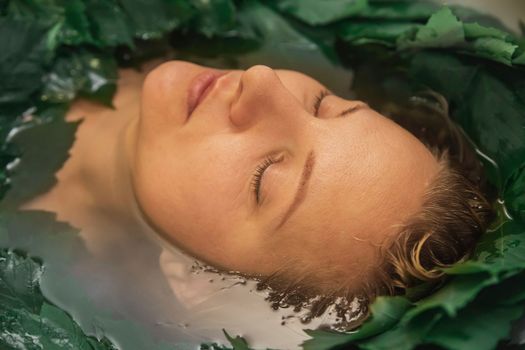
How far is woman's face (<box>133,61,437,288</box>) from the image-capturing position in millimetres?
999

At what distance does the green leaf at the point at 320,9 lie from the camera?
141cm

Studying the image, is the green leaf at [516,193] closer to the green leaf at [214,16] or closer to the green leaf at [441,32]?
the green leaf at [441,32]

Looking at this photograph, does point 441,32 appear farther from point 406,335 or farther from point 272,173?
point 406,335

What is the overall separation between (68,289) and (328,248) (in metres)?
0.45

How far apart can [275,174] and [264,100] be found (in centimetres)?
12

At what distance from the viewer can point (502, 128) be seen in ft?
3.78

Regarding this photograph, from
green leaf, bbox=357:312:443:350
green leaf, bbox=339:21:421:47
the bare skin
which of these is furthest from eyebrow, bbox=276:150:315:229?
green leaf, bbox=339:21:421:47

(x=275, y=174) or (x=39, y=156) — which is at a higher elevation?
(x=275, y=174)

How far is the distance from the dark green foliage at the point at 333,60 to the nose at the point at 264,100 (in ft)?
1.04

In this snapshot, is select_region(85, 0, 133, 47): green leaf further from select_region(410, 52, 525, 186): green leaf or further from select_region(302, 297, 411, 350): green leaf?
select_region(302, 297, 411, 350): green leaf

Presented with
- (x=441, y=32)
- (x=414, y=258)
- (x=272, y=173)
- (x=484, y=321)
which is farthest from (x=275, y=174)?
(x=441, y=32)

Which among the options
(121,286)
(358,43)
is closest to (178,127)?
(121,286)

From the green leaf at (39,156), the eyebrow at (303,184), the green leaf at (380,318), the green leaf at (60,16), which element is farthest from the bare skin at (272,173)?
the green leaf at (60,16)

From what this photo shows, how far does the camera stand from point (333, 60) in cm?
148
